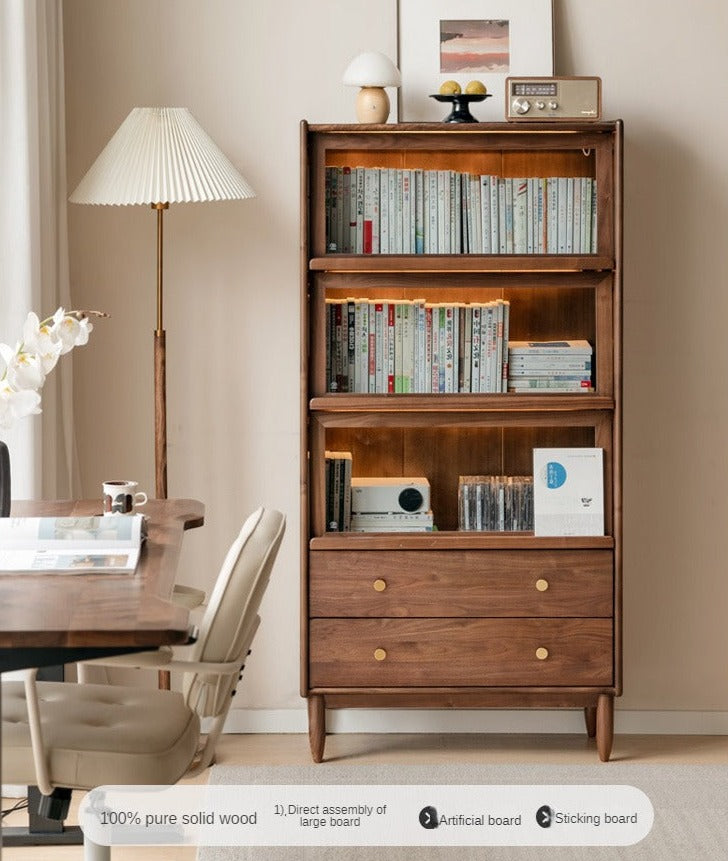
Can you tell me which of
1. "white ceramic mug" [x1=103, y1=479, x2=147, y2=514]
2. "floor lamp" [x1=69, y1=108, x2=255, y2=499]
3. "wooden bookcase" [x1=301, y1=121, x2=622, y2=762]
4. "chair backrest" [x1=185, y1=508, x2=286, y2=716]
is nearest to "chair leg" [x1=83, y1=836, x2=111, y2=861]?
"chair backrest" [x1=185, y1=508, x2=286, y2=716]

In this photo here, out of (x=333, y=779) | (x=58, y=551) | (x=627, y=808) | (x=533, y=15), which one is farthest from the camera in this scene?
(x=533, y=15)

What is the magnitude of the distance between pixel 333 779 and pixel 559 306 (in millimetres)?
1457

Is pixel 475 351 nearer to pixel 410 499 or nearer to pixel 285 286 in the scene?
pixel 410 499

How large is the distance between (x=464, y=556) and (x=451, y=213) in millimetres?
941

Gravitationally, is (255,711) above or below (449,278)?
below

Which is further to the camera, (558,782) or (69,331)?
(558,782)

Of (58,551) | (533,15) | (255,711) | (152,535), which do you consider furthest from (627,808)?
A: (533,15)

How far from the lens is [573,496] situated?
3270 mm

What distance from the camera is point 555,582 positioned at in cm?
325

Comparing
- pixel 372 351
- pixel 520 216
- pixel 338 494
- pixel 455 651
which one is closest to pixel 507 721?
pixel 455 651

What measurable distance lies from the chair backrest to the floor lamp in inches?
46.2

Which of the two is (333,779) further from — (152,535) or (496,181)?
(496,181)

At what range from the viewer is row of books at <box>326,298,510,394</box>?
3307 mm

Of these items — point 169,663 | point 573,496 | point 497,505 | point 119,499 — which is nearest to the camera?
point 169,663
